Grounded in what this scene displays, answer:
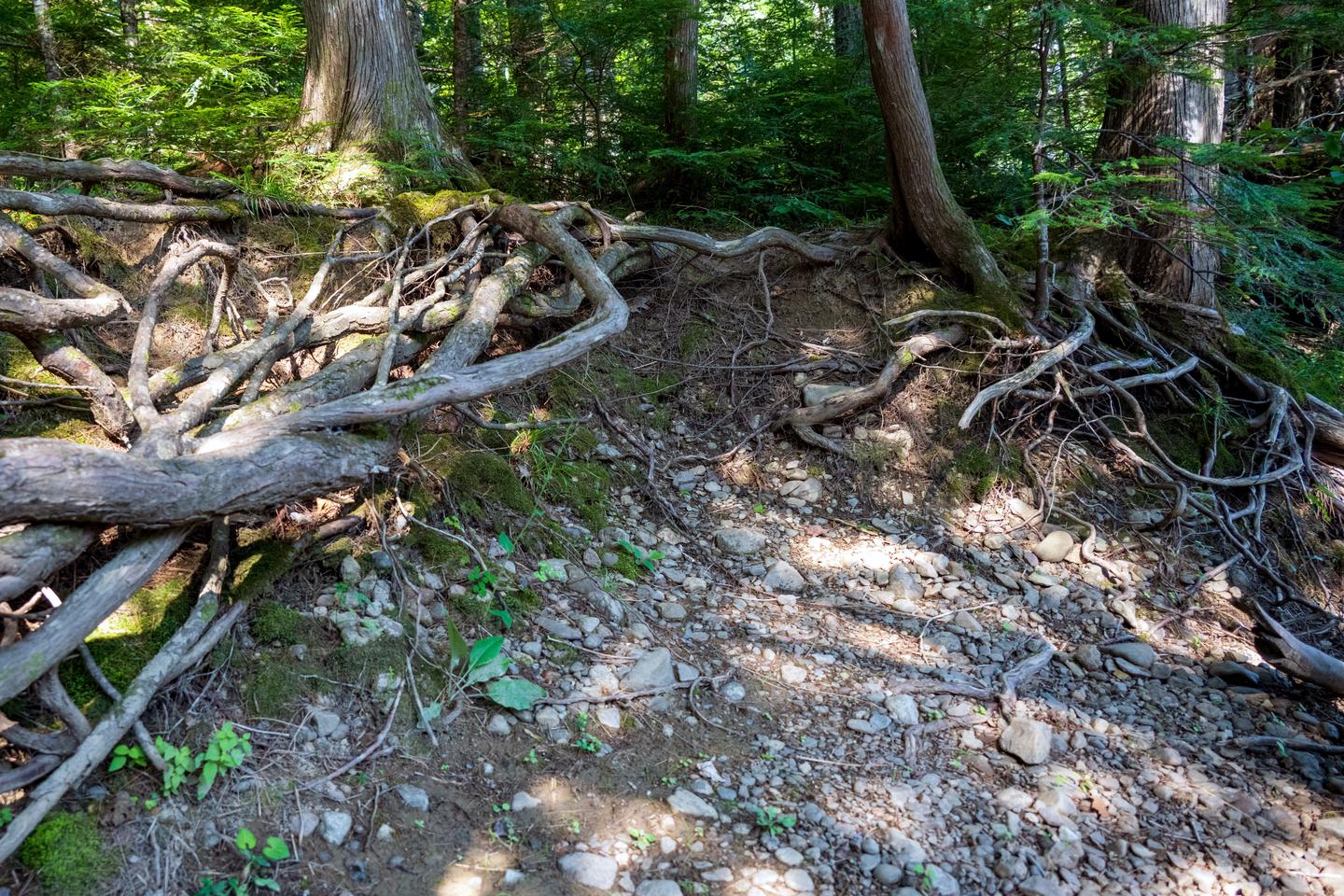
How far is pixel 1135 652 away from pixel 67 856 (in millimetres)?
4578

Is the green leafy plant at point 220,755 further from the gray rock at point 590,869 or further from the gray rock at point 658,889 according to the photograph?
the gray rock at point 658,889

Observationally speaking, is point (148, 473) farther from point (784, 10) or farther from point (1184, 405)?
point (784, 10)

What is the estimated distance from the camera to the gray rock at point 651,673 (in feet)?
11.1

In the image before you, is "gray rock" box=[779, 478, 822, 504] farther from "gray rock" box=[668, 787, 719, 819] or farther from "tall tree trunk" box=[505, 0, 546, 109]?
"tall tree trunk" box=[505, 0, 546, 109]

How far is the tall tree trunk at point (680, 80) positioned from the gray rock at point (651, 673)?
18.0 ft

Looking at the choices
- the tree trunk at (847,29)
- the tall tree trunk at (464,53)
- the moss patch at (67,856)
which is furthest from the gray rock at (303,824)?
the tree trunk at (847,29)

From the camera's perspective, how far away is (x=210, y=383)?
3.27m

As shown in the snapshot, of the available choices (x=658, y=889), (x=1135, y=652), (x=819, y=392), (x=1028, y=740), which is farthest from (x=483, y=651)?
(x=1135, y=652)

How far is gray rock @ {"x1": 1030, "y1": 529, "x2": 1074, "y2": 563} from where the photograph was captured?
4828mm

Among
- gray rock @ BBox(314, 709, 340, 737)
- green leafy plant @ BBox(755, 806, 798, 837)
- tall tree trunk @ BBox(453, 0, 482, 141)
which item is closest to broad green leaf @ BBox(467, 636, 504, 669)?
gray rock @ BBox(314, 709, 340, 737)

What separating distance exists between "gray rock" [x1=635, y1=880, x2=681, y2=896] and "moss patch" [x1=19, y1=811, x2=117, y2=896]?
4.96 feet

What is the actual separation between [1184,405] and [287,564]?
6079mm

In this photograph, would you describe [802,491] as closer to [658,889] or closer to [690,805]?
[690,805]

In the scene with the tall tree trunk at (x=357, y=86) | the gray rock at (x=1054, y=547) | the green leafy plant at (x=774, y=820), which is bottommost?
the green leafy plant at (x=774, y=820)
